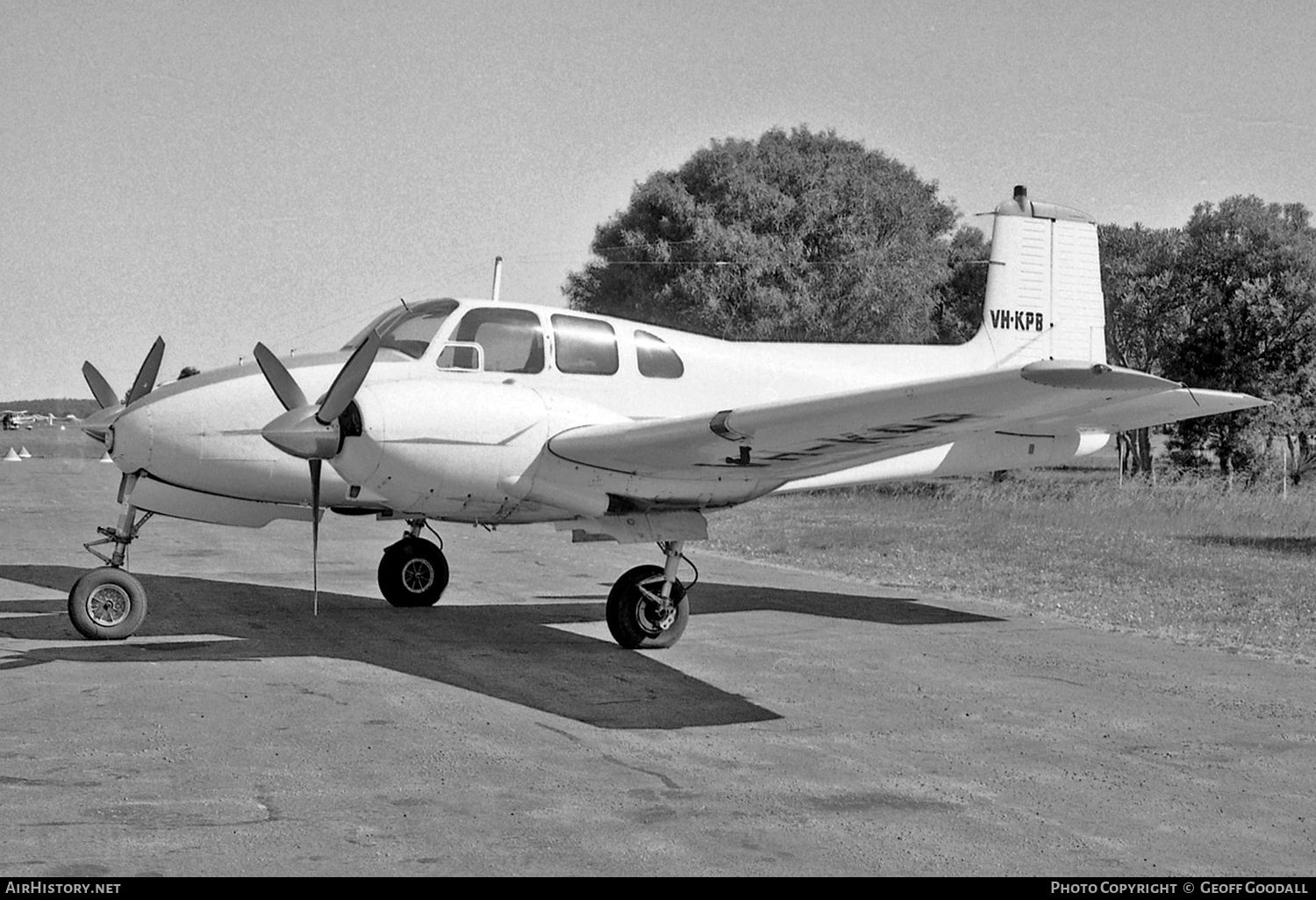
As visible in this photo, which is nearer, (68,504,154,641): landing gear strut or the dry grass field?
(68,504,154,641): landing gear strut

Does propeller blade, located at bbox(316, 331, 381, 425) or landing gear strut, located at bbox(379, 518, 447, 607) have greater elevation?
propeller blade, located at bbox(316, 331, 381, 425)

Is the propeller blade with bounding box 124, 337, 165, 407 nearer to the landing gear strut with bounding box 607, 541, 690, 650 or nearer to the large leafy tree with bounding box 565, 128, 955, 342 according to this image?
the landing gear strut with bounding box 607, 541, 690, 650

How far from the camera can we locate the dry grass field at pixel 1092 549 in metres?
14.2

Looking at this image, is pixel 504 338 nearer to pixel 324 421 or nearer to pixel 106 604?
pixel 324 421

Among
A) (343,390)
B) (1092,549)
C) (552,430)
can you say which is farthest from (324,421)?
(1092,549)

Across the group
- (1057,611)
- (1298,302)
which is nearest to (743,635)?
(1057,611)

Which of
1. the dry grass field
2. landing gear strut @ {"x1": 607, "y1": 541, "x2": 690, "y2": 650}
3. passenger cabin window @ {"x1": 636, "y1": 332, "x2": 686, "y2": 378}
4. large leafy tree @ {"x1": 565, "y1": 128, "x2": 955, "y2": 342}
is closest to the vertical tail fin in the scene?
the dry grass field

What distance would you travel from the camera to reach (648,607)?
37.1ft

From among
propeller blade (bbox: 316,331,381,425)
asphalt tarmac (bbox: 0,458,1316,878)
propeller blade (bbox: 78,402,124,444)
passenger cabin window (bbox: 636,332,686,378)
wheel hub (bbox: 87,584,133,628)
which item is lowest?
asphalt tarmac (bbox: 0,458,1316,878)

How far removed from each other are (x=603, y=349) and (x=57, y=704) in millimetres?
5456

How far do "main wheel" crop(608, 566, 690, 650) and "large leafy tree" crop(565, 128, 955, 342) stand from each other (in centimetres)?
3141

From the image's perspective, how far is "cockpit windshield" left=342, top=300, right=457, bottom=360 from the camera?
11344 mm

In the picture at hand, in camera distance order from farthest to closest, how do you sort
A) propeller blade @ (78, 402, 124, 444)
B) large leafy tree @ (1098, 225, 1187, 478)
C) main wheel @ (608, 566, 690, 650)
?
large leafy tree @ (1098, 225, 1187, 478), propeller blade @ (78, 402, 124, 444), main wheel @ (608, 566, 690, 650)

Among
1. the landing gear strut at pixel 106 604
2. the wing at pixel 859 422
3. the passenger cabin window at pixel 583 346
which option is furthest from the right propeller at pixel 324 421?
the landing gear strut at pixel 106 604
